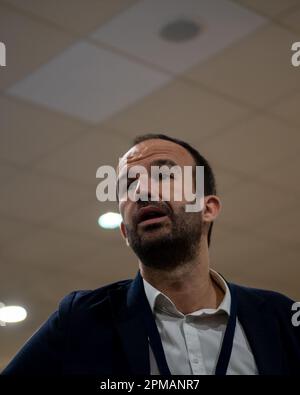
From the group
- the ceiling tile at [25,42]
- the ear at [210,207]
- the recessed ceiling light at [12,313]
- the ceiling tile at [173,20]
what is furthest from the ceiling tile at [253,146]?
the recessed ceiling light at [12,313]

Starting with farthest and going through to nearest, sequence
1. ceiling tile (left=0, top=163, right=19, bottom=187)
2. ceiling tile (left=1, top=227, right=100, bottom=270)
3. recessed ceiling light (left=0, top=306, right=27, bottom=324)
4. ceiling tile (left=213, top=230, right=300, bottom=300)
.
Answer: recessed ceiling light (left=0, top=306, right=27, bottom=324)
ceiling tile (left=213, top=230, right=300, bottom=300)
ceiling tile (left=1, top=227, right=100, bottom=270)
ceiling tile (left=0, top=163, right=19, bottom=187)

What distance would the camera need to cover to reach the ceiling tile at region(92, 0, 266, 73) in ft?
7.07

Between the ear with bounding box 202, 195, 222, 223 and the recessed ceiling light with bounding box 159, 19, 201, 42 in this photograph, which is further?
the recessed ceiling light with bounding box 159, 19, 201, 42

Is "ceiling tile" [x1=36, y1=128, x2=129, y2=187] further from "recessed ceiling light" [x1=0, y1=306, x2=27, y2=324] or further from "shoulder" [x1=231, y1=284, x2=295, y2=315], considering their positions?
"recessed ceiling light" [x1=0, y1=306, x2=27, y2=324]

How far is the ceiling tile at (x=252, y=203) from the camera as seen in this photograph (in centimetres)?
338

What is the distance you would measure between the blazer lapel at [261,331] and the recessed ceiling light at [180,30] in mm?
1287

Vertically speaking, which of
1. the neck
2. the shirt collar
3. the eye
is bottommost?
the shirt collar

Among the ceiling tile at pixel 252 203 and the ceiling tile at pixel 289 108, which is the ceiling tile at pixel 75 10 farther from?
the ceiling tile at pixel 252 203

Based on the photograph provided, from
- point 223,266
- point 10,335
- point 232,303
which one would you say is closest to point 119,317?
point 232,303

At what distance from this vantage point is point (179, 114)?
2715 millimetres

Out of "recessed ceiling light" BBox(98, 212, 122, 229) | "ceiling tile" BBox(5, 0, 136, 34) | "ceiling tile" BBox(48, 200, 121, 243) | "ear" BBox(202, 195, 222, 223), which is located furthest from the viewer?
"recessed ceiling light" BBox(98, 212, 122, 229)

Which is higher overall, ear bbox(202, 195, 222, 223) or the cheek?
ear bbox(202, 195, 222, 223)

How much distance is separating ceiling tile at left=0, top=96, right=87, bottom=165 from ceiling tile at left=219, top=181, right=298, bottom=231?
96 centimetres

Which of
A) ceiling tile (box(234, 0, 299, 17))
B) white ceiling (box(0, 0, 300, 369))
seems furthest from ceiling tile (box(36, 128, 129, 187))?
ceiling tile (box(234, 0, 299, 17))
